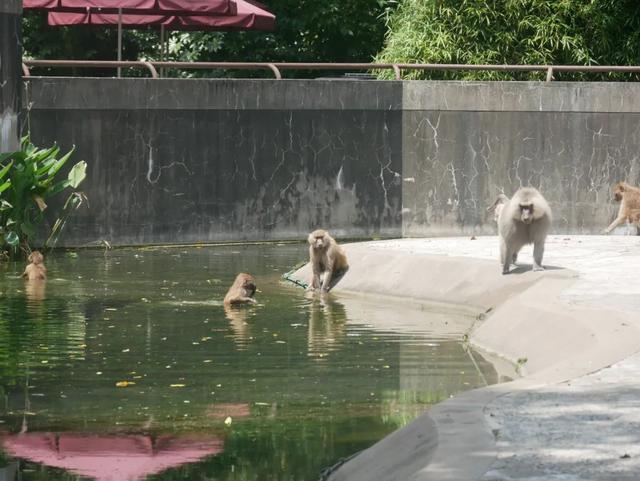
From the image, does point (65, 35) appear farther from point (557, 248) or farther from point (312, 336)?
point (312, 336)

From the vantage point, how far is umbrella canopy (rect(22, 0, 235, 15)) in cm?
2314

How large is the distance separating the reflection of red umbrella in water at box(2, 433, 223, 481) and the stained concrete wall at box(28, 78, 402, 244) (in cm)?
1260

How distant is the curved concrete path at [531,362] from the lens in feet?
23.7

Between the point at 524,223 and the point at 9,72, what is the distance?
27.4 ft

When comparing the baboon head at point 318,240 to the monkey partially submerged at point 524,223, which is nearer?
the monkey partially submerged at point 524,223

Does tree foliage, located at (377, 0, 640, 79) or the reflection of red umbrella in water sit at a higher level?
tree foliage, located at (377, 0, 640, 79)

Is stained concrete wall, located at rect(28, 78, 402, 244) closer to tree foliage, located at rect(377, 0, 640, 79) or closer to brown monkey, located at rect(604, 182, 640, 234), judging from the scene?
tree foliage, located at rect(377, 0, 640, 79)

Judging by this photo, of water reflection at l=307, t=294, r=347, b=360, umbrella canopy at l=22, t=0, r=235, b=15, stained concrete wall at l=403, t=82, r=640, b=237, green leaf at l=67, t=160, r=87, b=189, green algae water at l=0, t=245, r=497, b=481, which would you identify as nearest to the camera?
green algae water at l=0, t=245, r=497, b=481

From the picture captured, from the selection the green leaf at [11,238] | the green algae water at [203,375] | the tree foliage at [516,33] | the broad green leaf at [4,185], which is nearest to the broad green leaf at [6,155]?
the broad green leaf at [4,185]

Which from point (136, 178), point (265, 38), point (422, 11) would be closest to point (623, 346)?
point (136, 178)

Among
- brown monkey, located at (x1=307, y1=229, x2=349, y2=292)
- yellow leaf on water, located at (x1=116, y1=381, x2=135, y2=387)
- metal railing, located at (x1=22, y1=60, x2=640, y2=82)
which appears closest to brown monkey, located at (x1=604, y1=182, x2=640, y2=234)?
metal railing, located at (x1=22, y1=60, x2=640, y2=82)

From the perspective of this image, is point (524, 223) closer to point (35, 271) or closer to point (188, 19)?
point (35, 271)

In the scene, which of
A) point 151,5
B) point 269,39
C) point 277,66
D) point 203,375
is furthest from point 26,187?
point 269,39

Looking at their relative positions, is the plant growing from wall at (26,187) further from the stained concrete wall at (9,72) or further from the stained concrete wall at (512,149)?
the stained concrete wall at (512,149)
